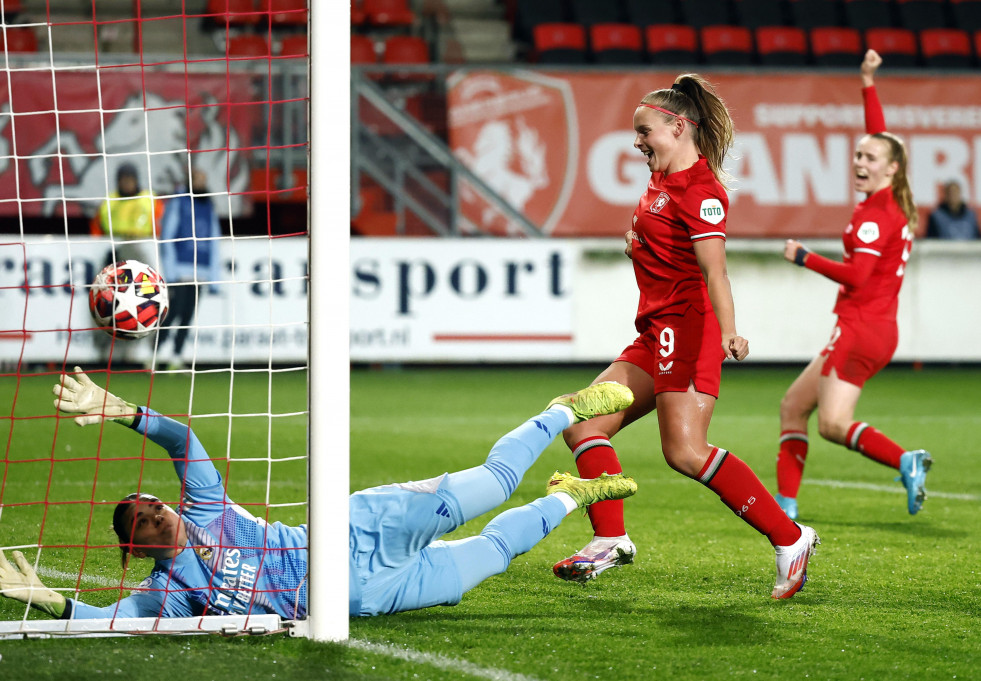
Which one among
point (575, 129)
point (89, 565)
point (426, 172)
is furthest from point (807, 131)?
point (89, 565)

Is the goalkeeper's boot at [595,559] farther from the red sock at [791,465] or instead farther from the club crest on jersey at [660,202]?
the red sock at [791,465]

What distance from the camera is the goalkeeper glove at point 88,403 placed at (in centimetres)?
358

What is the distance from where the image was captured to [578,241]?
40.8 feet

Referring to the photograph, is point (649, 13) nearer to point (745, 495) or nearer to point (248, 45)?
point (248, 45)

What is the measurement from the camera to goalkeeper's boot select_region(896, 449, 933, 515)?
5664 millimetres

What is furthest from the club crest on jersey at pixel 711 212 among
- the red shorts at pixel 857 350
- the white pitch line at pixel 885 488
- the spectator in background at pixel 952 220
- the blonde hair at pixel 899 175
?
the spectator in background at pixel 952 220

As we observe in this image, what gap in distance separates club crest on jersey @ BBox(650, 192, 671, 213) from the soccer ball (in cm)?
172

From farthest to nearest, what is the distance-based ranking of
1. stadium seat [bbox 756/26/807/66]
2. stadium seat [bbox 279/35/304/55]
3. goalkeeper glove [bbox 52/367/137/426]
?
1. stadium seat [bbox 756/26/807/66]
2. stadium seat [bbox 279/35/304/55]
3. goalkeeper glove [bbox 52/367/137/426]

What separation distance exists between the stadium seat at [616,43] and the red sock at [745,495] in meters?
12.1

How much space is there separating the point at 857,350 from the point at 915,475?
0.64m

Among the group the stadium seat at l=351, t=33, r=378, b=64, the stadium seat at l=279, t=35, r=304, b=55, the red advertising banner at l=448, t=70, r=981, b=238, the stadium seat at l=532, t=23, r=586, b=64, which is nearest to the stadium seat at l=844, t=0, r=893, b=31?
the red advertising banner at l=448, t=70, r=981, b=238

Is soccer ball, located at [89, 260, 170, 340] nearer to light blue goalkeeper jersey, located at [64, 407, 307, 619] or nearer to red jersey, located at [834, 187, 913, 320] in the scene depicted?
light blue goalkeeper jersey, located at [64, 407, 307, 619]

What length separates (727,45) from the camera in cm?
1606

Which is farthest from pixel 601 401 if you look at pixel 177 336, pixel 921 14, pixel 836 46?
pixel 921 14
